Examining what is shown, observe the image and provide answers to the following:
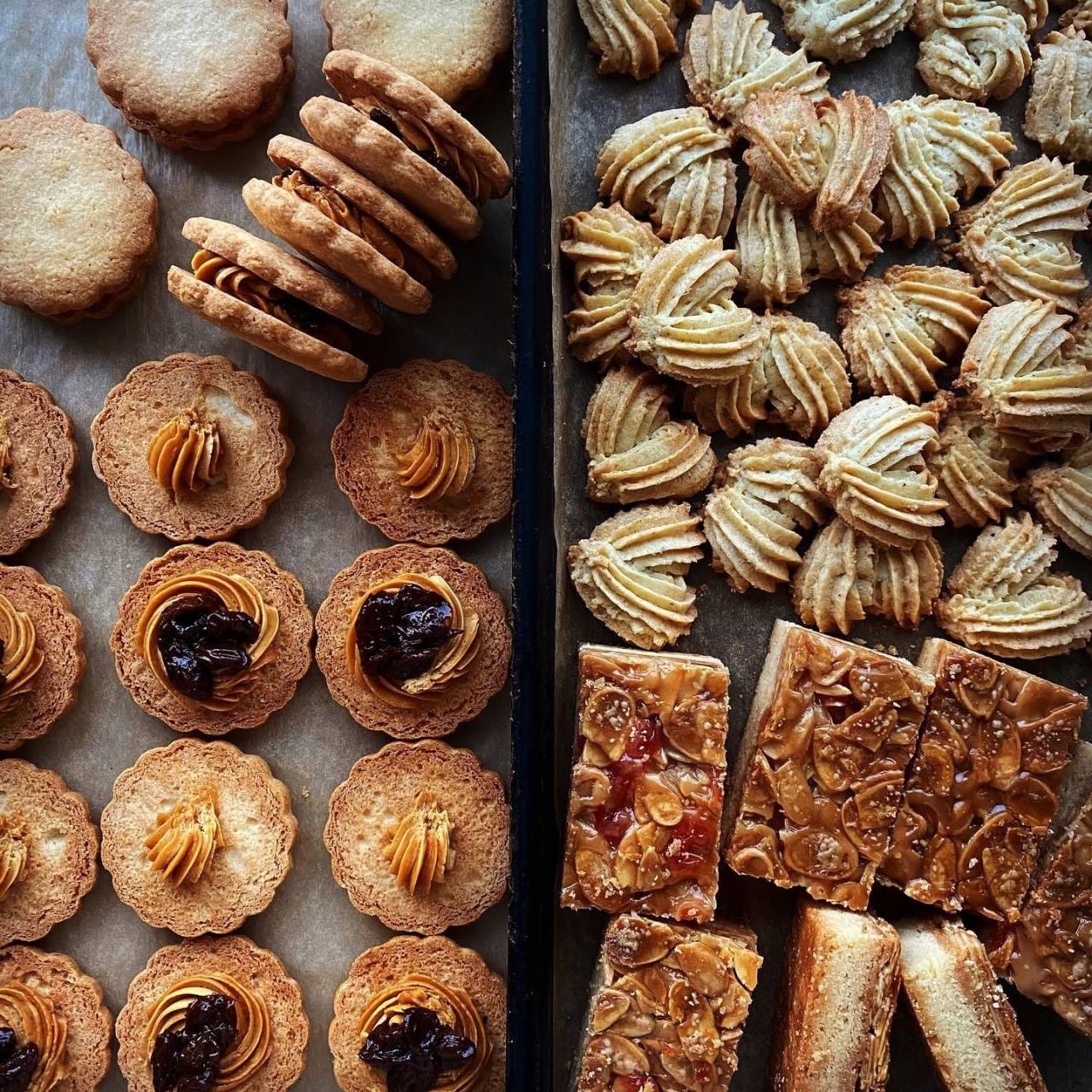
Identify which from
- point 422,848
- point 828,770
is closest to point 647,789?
point 828,770

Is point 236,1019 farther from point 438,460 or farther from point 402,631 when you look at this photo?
point 438,460

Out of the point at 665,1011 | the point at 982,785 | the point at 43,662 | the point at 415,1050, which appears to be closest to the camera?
the point at 665,1011

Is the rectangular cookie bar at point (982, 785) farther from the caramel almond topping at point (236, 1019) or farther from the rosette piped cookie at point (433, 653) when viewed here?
the caramel almond topping at point (236, 1019)

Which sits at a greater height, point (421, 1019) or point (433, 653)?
point (433, 653)

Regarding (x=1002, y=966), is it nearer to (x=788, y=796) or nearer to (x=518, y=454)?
(x=788, y=796)

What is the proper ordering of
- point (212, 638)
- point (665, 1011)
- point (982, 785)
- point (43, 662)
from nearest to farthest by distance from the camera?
point (665, 1011)
point (982, 785)
point (212, 638)
point (43, 662)

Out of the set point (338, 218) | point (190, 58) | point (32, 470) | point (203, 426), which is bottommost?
point (32, 470)

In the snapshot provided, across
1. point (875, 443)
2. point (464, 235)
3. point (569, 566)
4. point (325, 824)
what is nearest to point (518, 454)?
point (569, 566)
